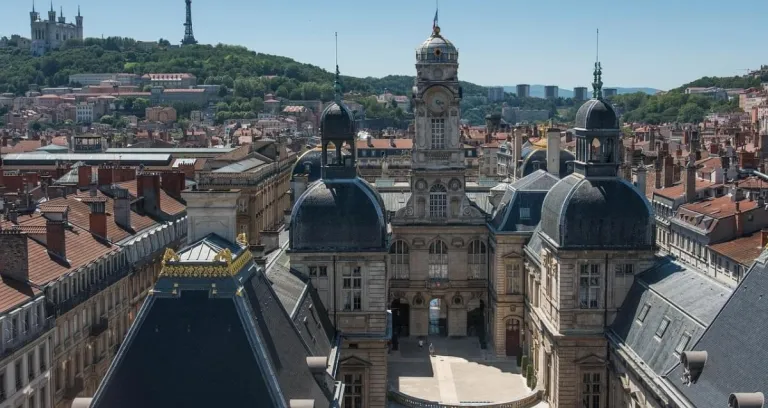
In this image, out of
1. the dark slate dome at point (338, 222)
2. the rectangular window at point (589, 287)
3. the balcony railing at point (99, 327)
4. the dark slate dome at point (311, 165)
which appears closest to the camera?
the rectangular window at point (589, 287)

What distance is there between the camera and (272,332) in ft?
104

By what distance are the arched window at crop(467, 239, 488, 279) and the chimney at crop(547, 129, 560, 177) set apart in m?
8.80

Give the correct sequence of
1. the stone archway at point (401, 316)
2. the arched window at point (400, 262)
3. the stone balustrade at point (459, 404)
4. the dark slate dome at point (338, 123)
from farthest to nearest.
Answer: the stone archway at point (401, 316), the arched window at point (400, 262), the dark slate dome at point (338, 123), the stone balustrade at point (459, 404)

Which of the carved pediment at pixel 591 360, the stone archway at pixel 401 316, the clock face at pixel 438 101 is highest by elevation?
the clock face at pixel 438 101

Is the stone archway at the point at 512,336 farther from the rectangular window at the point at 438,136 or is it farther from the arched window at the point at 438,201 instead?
the rectangular window at the point at 438,136

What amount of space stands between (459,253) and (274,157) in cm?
5024

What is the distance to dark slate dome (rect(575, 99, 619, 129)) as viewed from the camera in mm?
55531

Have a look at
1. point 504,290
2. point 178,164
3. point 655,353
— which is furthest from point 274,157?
point 655,353

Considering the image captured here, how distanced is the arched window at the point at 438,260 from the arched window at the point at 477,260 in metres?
1.85

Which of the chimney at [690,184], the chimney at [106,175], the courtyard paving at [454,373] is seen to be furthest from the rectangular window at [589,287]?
the chimney at [690,184]

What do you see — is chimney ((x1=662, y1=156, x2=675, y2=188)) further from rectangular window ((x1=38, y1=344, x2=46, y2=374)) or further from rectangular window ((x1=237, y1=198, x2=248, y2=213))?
rectangular window ((x1=38, y1=344, x2=46, y2=374))

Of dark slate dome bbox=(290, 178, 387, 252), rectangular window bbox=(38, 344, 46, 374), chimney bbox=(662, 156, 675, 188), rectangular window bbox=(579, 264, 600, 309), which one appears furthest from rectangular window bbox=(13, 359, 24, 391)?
chimney bbox=(662, 156, 675, 188)

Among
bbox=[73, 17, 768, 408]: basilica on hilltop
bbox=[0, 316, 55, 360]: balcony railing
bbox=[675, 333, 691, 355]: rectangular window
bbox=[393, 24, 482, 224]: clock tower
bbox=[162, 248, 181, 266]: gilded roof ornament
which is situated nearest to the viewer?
bbox=[73, 17, 768, 408]: basilica on hilltop

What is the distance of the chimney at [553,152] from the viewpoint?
78000 mm
